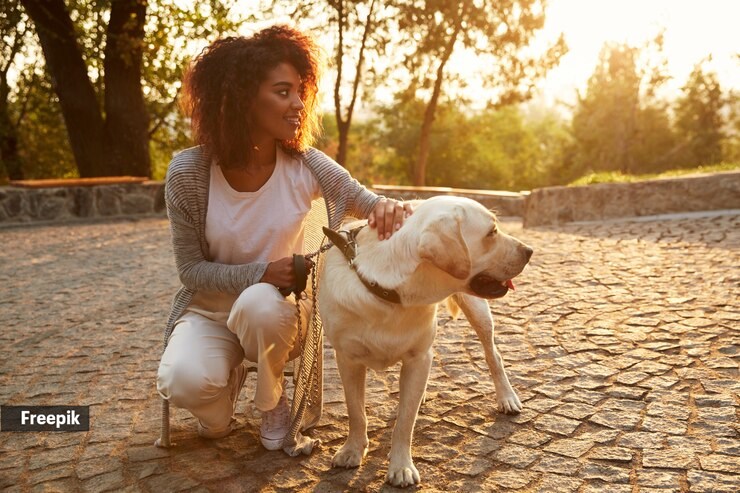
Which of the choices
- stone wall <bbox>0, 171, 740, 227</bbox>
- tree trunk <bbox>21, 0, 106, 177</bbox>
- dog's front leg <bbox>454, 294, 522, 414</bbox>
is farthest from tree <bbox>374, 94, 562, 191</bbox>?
dog's front leg <bbox>454, 294, 522, 414</bbox>

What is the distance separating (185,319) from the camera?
322 cm

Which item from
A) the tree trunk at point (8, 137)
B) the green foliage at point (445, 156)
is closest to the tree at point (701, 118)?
the green foliage at point (445, 156)

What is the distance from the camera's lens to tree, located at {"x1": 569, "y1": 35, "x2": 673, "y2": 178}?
41.6 m

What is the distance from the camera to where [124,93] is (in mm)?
14531

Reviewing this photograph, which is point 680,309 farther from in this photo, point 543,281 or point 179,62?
point 179,62

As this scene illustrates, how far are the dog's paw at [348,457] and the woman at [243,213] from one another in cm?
35

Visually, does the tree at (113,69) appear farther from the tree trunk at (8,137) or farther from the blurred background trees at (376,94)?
the tree trunk at (8,137)

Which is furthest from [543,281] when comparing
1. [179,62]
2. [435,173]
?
[435,173]

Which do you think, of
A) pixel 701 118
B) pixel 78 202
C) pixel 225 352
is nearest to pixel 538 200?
pixel 225 352

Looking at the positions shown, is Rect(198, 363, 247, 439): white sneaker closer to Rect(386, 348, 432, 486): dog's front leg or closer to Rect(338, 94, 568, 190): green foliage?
Rect(386, 348, 432, 486): dog's front leg

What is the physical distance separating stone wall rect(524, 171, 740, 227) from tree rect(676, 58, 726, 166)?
33376 mm

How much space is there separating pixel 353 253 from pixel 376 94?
24237 mm

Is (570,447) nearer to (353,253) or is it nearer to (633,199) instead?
(353,253)

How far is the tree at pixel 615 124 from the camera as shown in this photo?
41562 millimetres
